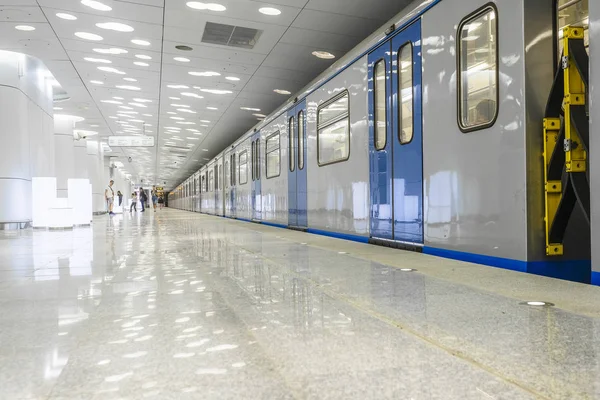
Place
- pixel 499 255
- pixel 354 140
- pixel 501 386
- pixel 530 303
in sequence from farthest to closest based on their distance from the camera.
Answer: pixel 354 140, pixel 499 255, pixel 530 303, pixel 501 386

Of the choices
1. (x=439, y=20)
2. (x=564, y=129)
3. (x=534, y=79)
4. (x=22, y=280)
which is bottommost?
(x=22, y=280)

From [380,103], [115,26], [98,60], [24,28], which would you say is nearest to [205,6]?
[115,26]

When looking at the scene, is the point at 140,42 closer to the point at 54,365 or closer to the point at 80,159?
the point at 54,365

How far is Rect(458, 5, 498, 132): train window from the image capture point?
170 inches

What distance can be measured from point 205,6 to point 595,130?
7361mm

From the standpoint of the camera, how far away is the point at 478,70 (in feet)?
15.1

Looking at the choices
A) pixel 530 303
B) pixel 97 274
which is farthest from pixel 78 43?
pixel 530 303

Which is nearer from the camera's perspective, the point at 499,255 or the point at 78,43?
the point at 499,255

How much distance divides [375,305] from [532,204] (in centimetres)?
187

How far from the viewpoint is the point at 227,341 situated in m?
2.19

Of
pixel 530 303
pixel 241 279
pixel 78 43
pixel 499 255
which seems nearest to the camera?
pixel 530 303

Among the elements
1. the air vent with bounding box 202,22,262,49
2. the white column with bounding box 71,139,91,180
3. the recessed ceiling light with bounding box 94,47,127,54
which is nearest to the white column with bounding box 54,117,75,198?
the white column with bounding box 71,139,91,180

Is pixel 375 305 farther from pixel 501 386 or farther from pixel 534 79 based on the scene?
pixel 534 79

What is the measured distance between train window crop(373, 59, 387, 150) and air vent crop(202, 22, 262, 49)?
13.8 feet
